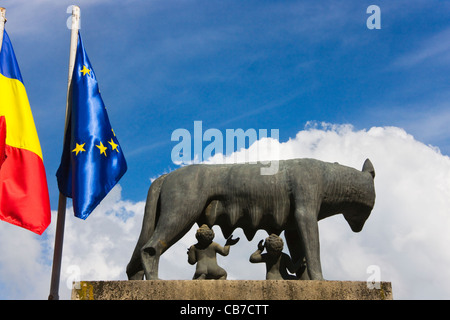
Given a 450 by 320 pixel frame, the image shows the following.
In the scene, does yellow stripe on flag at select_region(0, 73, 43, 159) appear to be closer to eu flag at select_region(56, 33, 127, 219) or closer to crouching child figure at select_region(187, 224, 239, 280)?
eu flag at select_region(56, 33, 127, 219)

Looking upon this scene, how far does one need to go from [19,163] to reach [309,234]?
5673 millimetres

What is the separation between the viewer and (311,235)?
28.5 ft

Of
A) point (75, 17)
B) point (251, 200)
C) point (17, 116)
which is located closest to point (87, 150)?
point (17, 116)

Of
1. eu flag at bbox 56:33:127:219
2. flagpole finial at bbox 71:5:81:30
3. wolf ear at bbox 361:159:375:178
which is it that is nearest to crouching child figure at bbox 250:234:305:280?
wolf ear at bbox 361:159:375:178

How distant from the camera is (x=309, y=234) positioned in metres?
8.67

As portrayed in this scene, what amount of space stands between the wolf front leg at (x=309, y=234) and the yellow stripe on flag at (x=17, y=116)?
214 inches

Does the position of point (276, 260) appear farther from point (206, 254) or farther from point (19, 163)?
point (19, 163)

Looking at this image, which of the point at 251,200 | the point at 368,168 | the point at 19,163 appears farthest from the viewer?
the point at 19,163

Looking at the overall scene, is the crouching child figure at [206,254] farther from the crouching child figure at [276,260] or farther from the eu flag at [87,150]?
the eu flag at [87,150]

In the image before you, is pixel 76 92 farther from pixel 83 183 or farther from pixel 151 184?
pixel 151 184

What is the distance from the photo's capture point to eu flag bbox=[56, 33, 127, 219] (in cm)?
1058

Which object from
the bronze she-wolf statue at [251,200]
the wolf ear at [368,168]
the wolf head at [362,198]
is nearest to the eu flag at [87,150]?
the bronze she-wolf statue at [251,200]

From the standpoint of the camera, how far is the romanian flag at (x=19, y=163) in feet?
34.3
